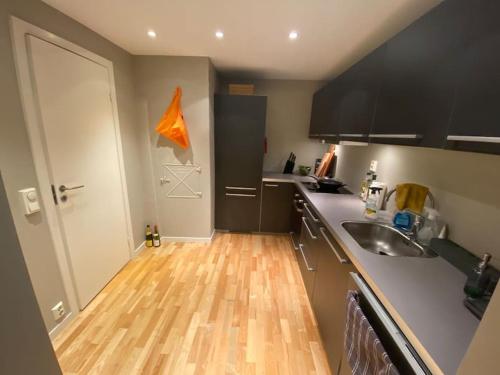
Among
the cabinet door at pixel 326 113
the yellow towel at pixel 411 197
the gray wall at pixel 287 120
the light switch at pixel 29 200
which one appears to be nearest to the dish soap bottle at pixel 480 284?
the yellow towel at pixel 411 197

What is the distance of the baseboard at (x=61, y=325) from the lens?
1491 mm

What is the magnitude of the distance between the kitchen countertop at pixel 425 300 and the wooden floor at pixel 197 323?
0.94 meters

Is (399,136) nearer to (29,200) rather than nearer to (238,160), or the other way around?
(238,160)

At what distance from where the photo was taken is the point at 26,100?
4.18ft

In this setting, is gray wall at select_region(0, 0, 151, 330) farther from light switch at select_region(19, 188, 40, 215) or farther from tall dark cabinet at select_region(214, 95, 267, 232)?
tall dark cabinet at select_region(214, 95, 267, 232)

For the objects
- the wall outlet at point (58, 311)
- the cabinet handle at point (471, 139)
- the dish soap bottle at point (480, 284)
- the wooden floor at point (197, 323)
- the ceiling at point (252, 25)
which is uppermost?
the ceiling at point (252, 25)

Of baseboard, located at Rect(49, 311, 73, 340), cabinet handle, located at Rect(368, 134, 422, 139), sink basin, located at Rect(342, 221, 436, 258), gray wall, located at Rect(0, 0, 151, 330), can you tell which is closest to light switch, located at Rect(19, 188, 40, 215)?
gray wall, located at Rect(0, 0, 151, 330)

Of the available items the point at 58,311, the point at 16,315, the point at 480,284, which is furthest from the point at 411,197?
the point at 58,311

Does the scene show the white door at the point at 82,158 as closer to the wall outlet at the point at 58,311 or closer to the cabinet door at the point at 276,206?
the wall outlet at the point at 58,311

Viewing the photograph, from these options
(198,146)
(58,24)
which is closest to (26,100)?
(58,24)

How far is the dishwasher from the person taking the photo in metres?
0.65

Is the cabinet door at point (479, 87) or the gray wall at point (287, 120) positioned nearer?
the cabinet door at point (479, 87)

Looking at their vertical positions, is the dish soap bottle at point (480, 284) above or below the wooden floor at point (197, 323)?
above

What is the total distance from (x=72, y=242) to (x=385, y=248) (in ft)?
7.85
